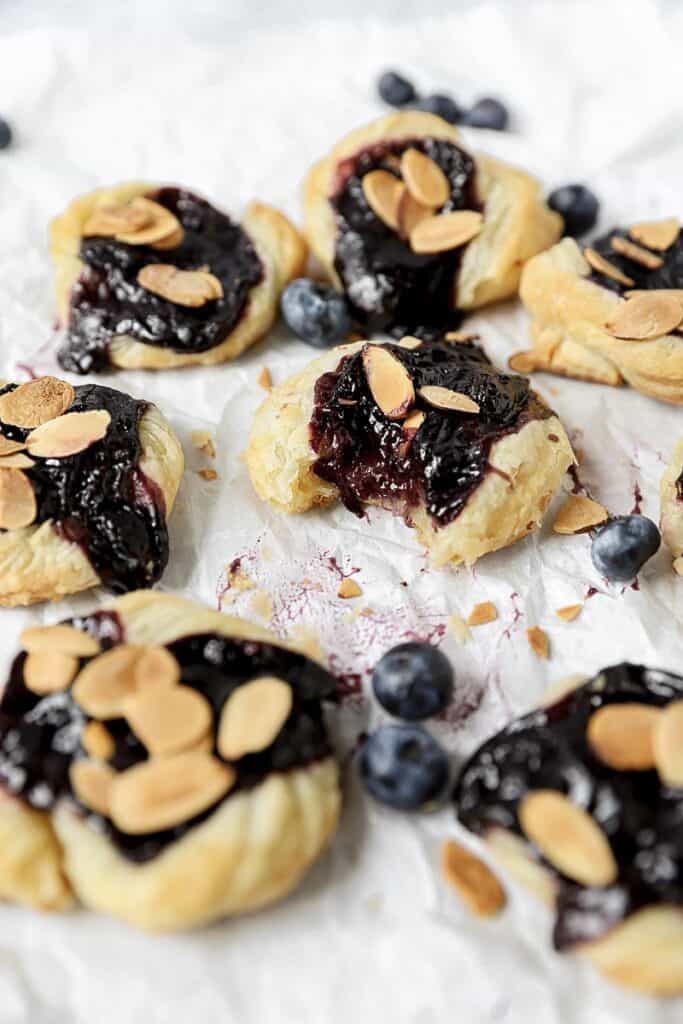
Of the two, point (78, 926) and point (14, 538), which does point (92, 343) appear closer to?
point (14, 538)

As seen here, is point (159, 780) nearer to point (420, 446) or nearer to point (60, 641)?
point (60, 641)

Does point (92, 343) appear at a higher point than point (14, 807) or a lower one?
higher

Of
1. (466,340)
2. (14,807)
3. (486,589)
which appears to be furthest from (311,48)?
(14,807)

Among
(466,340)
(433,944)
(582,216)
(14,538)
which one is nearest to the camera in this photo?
(433,944)

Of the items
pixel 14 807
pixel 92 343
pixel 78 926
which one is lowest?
pixel 78 926

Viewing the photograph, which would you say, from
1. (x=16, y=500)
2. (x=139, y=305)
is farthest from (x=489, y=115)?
(x=16, y=500)

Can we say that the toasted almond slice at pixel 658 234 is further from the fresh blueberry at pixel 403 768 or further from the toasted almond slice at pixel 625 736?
the fresh blueberry at pixel 403 768

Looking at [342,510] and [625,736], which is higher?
[625,736]
